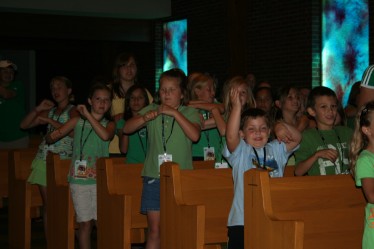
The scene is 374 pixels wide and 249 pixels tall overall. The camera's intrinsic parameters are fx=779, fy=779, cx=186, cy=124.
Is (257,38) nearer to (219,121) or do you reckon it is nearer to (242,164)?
(219,121)

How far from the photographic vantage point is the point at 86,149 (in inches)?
256

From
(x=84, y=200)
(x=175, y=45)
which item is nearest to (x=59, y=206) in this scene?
(x=84, y=200)

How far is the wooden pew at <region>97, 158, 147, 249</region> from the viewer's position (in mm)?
5812

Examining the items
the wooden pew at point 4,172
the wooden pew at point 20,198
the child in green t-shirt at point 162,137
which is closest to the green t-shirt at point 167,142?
the child in green t-shirt at point 162,137

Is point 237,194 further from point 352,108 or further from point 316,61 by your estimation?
point 316,61

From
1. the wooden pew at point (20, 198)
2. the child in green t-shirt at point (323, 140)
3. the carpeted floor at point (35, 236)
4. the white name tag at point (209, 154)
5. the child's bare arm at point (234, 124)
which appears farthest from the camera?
the carpeted floor at point (35, 236)

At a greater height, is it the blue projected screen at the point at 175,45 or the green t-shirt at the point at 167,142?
the blue projected screen at the point at 175,45

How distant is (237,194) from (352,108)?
2.72 meters

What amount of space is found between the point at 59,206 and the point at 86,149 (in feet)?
1.99

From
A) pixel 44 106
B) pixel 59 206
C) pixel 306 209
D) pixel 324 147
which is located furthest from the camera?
pixel 44 106

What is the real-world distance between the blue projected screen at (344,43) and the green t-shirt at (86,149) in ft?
20.4

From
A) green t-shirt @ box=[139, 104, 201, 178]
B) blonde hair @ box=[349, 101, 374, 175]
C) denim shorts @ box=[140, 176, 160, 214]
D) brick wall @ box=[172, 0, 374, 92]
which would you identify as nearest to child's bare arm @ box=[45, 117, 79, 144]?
green t-shirt @ box=[139, 104, 201, 178]

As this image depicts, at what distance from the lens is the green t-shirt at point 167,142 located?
5695mm

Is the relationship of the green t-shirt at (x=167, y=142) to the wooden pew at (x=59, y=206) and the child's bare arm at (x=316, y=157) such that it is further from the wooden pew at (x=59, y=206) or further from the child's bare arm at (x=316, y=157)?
the wooden pew at (x=59, y=206)
